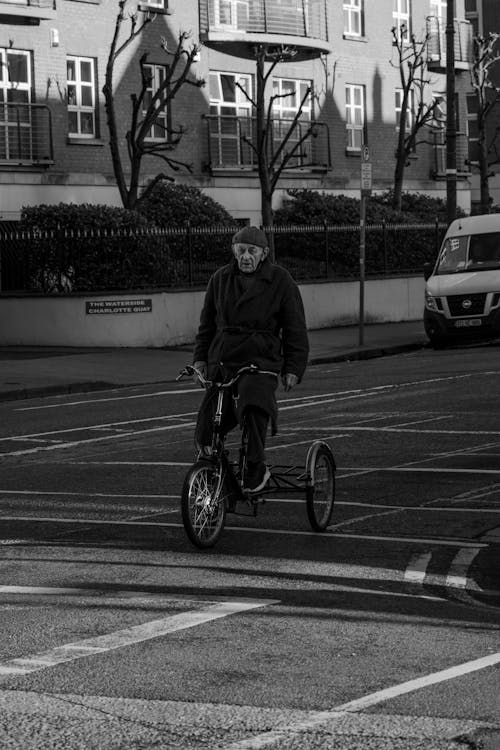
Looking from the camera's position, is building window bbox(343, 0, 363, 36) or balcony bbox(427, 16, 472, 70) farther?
balcony bbox(427, 16, 472, 70)

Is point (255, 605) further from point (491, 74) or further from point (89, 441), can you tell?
point (491, 74)

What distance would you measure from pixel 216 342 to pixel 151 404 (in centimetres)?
966

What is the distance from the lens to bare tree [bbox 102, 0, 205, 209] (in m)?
33.0

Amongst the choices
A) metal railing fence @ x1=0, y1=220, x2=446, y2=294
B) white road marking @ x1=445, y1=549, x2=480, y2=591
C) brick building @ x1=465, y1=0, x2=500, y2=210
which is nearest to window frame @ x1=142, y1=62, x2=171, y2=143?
metal railing fence @ x1=0, y1=220, x2=446, y2=294

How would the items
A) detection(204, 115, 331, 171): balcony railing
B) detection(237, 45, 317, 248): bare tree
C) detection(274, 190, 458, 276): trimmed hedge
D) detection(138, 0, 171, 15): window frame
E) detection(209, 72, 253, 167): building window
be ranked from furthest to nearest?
detection(209, 72, 253, 167): building window, detection(204, 115, 331, 171): balcony railing, detection(138, 0, 171, 15): window frame, detection(237, 45, 317, 248): bare tree, detection(274, 190, 458, 276): trimmed hedge

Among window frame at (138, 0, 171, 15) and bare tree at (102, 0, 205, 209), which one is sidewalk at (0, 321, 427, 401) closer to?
bare tree at (102, 0, 205, 209)

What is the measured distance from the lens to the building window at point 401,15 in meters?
45.2

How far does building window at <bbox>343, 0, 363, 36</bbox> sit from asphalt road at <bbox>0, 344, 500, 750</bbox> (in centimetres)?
3062

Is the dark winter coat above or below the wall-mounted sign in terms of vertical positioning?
above

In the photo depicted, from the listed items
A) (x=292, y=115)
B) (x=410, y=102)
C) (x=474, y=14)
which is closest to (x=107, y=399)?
(x=292, y=115)

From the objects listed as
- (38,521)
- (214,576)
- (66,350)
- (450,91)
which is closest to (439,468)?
(38,521)

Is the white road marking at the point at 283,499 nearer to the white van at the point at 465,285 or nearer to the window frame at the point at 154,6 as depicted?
the white van at the point at 465,285

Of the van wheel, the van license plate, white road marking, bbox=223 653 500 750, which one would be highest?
the van license plate

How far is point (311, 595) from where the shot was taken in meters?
7.77
